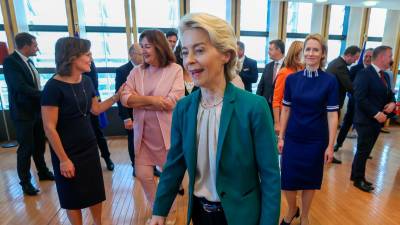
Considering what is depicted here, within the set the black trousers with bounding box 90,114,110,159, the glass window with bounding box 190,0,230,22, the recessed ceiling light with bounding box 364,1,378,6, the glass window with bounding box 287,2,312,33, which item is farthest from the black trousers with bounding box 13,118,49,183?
the recessed ceiling light with bounding box 364,1,378,6

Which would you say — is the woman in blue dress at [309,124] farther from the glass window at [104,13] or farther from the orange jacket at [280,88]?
the glass window at [104,13]

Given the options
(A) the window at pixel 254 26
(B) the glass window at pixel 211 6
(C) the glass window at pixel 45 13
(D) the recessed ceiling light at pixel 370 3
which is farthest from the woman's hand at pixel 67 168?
(D) the recessed ceiling light at pixel 370 3

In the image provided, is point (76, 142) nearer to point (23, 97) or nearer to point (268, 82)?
point (23, 97)

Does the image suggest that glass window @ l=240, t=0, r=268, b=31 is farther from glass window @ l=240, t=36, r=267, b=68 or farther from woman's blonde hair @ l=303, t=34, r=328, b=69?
woman's blonde hair @ l=303, t=34, r=328, b=69

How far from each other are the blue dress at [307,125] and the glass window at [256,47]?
409 cm

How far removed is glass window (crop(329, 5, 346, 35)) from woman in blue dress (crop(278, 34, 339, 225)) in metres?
5.05

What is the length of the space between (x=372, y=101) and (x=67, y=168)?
311 centimetres

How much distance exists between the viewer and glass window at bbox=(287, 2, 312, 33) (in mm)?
5988

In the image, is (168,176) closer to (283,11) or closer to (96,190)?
(96,190)

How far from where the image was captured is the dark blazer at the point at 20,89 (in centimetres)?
280

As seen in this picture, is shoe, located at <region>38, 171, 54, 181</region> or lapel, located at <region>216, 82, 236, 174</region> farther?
shoe, located at <region>38, 171, 54, 181</region>

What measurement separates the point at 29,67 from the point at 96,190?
1955 millimetres

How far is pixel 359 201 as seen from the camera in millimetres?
2744

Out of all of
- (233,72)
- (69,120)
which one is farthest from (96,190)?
(233,72)
